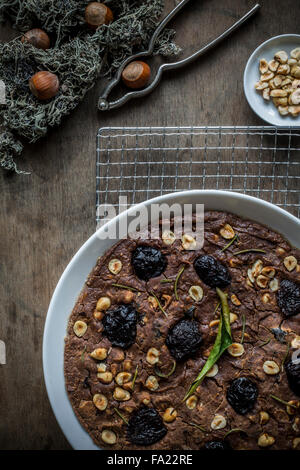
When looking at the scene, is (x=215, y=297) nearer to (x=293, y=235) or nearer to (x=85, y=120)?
(x=293, y=235)

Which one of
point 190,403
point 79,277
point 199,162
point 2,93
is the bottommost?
point 190,403

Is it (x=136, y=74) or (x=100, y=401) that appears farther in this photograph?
(x=136, y=74)

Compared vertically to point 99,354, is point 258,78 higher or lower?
higher

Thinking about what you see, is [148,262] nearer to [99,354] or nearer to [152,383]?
[99,354]

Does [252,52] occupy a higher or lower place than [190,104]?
higher

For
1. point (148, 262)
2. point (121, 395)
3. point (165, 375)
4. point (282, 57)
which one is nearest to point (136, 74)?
point (282, 57)

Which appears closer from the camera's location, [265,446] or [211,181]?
[265,446]
